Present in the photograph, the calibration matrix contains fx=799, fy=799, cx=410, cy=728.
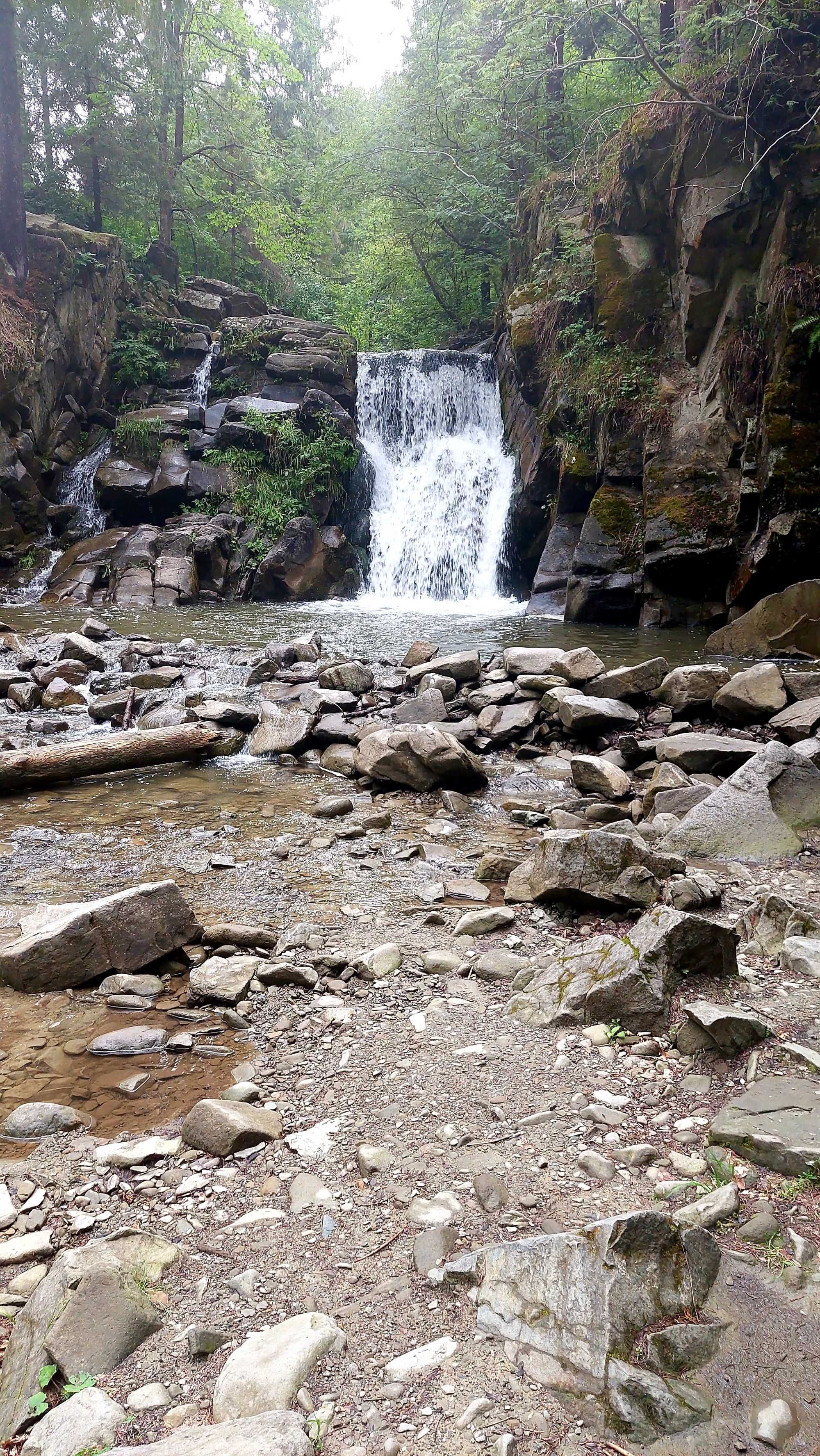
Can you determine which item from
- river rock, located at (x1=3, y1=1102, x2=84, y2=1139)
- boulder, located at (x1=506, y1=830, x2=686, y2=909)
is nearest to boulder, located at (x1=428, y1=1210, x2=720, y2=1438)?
river rock, located at (x1=3, y1=1102, x2=84, y2=1139)

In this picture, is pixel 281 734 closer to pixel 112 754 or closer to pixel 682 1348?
pixel 112 754

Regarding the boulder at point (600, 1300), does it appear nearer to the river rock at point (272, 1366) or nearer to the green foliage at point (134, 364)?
the river rock at point (272, 1366)

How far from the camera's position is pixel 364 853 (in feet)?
15.2

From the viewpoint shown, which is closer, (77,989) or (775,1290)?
(775,1290)

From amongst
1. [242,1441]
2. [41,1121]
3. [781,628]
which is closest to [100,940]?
[41,1121]

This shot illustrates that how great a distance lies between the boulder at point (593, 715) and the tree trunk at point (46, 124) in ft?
83.3

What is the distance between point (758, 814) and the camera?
4.23m

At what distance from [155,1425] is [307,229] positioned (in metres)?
37.2

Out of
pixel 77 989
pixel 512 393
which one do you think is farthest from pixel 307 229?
pixel 77 989

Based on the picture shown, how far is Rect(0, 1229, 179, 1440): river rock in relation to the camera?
4.82 ft

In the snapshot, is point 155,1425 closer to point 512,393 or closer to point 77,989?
point 77,989

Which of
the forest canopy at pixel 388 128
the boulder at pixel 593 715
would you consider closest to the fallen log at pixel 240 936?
the boulder at pixel 593 715

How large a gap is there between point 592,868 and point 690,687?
387 cm

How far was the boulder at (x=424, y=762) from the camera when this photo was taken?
557 cm
